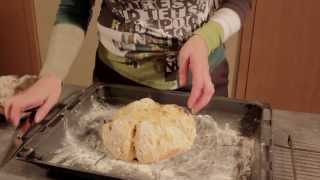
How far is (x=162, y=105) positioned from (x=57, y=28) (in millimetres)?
276

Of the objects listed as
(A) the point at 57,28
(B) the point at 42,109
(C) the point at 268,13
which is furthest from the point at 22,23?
(B) the point at 42,109

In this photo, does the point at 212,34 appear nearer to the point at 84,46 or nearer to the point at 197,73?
the point at 197,73

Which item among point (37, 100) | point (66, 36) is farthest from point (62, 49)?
point (37, 100)

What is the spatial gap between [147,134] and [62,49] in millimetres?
276

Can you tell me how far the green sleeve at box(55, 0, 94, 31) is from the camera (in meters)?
0.88

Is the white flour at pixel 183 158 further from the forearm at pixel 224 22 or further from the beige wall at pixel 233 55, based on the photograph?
the beige wall at pixel 233 55

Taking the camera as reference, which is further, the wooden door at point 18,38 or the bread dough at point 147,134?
the wooden door at point 18,38

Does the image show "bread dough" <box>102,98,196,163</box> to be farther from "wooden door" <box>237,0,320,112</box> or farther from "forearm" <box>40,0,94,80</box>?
"wooden door" <box>237,0,320,112</box>

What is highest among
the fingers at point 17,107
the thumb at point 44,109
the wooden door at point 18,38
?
the fingers at point 17,107

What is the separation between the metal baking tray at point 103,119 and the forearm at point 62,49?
60 mm

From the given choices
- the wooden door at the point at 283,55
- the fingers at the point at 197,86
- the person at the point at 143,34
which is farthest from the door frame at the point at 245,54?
the fingers at the point at 197,86

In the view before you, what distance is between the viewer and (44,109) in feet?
2.36

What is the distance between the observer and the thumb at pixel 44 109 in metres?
0.71

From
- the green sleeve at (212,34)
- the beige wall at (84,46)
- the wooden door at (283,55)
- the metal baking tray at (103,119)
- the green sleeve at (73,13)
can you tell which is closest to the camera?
the metal baking tray at (103,119)
